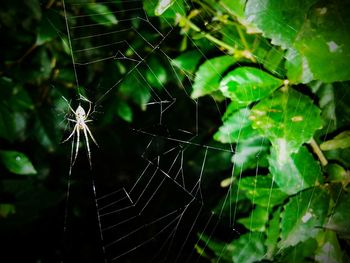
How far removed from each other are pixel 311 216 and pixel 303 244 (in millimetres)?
77

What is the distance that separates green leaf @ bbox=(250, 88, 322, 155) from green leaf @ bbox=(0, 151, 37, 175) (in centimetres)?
89

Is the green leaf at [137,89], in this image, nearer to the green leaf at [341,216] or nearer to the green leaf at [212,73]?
the green leaf at [212,73]

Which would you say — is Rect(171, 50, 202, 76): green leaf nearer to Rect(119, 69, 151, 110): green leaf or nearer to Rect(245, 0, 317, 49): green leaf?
Rect(245, 0, 317, 49): green leaf

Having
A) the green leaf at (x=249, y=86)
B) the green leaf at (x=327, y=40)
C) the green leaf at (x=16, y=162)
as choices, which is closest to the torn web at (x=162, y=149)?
the green leaf at (x=249, y=86)

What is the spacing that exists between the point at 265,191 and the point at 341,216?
16cm

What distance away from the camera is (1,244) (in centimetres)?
164

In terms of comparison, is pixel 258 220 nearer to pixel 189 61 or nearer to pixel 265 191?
pixel 265 191

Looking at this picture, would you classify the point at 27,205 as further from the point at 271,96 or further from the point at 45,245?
the point at 271,96

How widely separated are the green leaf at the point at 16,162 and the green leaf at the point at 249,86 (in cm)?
85

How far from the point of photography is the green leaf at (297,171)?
662mm

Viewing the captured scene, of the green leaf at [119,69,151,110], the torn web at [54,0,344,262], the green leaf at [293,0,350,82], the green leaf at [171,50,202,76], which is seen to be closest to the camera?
the green leaf at [293,0,350,82]

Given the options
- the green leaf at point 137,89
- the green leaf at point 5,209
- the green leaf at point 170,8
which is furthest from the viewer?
the green leaf at point 137,89

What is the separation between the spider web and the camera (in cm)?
114

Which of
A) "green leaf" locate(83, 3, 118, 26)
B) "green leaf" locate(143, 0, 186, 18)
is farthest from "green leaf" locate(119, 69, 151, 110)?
"green leaf" locate(143, 0, 186, 18)
